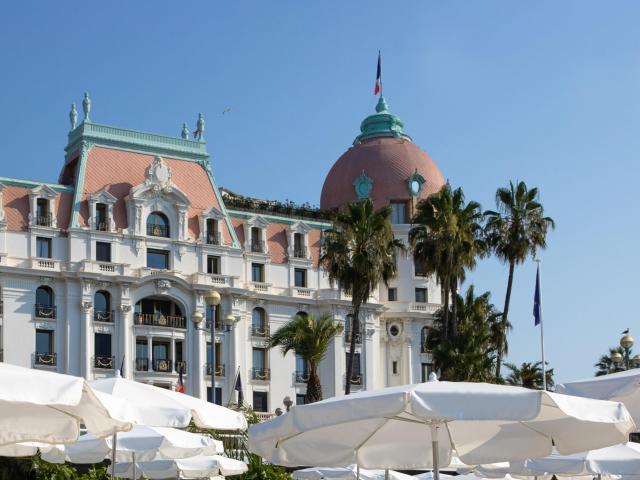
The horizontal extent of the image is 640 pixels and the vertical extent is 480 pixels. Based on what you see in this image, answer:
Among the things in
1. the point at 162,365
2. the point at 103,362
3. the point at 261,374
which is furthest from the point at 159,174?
the point at 261,374

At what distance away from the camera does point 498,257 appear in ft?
201

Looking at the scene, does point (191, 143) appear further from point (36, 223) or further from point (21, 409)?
point (21, 409)

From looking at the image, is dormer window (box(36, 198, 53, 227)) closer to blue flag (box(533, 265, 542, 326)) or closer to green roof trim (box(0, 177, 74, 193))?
green roof trim (box(0, 177, 74, 193))

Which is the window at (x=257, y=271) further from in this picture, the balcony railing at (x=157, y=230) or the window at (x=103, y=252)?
the window at (x=103, y=252)

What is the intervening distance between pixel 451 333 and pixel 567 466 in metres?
39.3

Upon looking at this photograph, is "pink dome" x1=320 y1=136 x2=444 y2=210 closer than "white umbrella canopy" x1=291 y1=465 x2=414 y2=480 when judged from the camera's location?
No

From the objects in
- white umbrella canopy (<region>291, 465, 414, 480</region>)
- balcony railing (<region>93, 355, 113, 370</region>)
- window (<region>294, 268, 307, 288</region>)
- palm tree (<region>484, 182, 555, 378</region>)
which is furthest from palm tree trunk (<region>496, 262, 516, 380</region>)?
white umbrella canopy (<region>291, 465, 414, 480</region>)

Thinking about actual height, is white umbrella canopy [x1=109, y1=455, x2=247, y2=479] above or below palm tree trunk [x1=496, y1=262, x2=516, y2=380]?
below

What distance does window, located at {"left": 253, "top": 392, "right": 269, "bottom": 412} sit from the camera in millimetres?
67875

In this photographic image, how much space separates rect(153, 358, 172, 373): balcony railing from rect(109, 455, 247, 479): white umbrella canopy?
38.4 metres

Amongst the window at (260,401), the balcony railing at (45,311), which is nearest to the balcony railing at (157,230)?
the balcony railing at (45,311)

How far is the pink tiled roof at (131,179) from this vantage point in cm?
6569

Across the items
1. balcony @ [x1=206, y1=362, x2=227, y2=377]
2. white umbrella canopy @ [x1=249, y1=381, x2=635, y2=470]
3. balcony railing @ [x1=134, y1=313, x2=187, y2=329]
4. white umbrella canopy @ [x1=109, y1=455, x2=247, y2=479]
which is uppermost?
balcony railing @ [x1=134, y1=313, x2=187, y2=329]

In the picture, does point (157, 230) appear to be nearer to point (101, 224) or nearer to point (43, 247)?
point (101, 224)
